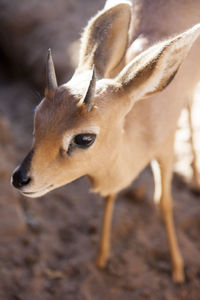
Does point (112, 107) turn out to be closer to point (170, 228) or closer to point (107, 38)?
point (107, 38)

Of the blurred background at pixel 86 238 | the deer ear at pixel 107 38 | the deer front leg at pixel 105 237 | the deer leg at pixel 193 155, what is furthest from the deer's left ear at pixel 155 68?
the deer leg at pixel 193 155

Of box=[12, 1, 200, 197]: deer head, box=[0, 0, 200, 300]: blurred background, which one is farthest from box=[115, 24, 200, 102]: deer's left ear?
box=[0, 0, 200, 300]: blurred background

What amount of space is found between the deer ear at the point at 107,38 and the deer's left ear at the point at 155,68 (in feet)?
1.23

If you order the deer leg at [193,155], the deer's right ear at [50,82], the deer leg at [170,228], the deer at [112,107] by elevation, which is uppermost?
the deer's right ear at [50,82]

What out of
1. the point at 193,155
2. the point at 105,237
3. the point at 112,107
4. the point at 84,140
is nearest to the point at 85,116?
the point at 84,140

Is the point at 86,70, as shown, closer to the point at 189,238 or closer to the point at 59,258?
the point at 59,258

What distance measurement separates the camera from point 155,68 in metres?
2.72

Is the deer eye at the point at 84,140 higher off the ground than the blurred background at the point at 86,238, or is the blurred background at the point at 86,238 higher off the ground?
the deer eye at the point at 84,140

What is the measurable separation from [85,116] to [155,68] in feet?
1.78

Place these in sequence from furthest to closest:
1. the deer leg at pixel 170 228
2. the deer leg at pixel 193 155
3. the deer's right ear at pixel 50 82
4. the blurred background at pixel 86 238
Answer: the deer leg at pixel 193 155 → the deer leg at pixel 170 228 → the blurred background at pixel 86 238 → the deer's right ear at pixel 50 82

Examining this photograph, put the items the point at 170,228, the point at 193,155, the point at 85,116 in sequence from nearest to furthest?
the point at 85,116, the point at 170,228, the point at 193,155

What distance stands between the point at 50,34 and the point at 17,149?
2274 millimetres

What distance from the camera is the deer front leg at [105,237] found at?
167 inches

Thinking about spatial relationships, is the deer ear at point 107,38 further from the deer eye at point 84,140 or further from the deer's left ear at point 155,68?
the deer eye at point 84,140
